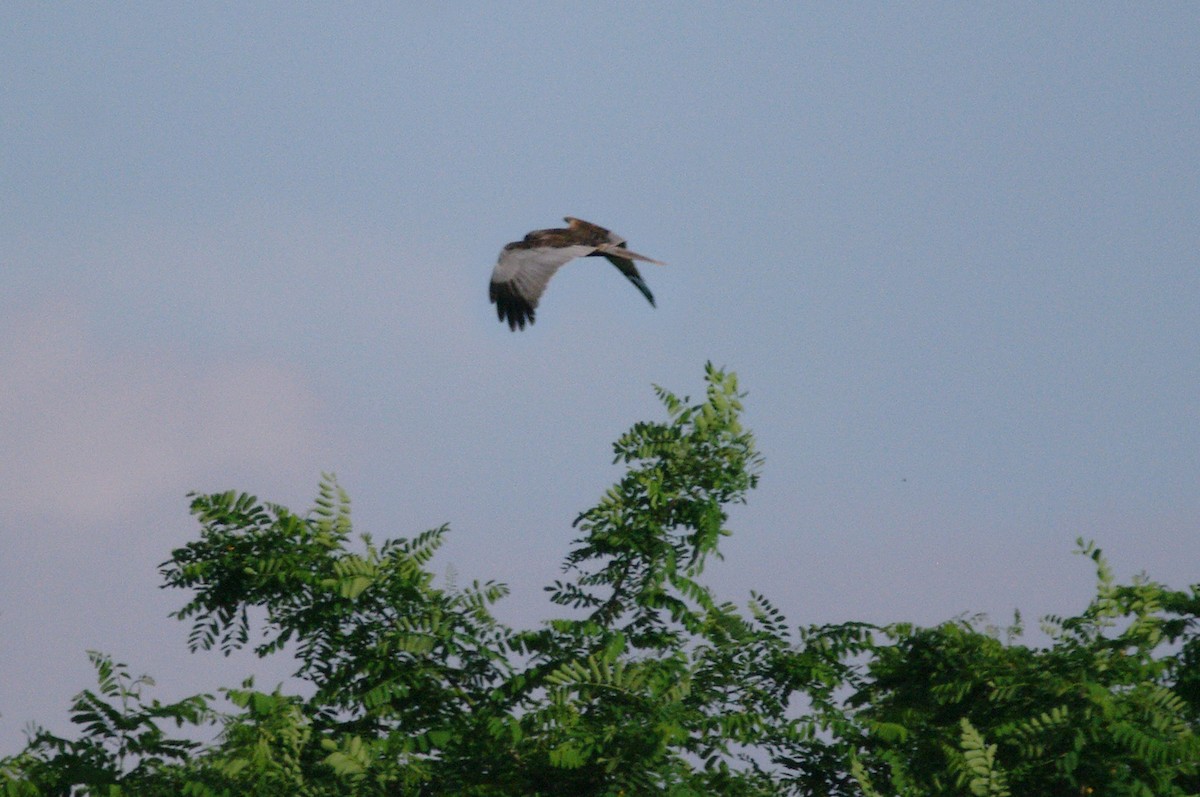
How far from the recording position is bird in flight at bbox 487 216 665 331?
41.5ft

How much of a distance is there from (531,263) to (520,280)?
27cm

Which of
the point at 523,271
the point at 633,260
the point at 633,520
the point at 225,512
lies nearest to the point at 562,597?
the point at 633,520

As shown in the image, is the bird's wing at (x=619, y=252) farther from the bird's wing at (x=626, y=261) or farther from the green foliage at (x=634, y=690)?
the green foliage at (x=634, y=690)

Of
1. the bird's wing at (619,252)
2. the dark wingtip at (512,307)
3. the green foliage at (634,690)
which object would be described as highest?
the bird's wing at (619,252)

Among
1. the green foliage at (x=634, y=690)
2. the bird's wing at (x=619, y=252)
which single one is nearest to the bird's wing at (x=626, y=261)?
the bird's wing at (x=619, y=252)

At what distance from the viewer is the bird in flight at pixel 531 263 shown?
1264 centimetres

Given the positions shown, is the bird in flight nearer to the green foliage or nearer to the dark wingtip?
the dark wingtip

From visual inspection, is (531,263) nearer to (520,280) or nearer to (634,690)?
(520,280)

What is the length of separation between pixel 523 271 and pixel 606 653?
6.31 meters

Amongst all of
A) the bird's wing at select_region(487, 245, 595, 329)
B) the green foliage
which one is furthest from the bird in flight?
the green foliage

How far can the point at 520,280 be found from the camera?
Answer: 41.8ft

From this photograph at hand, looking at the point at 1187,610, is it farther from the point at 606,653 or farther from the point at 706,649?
the point at 606,653

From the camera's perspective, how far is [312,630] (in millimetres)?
7812

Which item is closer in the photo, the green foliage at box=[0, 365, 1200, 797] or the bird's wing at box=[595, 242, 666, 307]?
the green foliage at box=[0, 365, 1200, 797]
